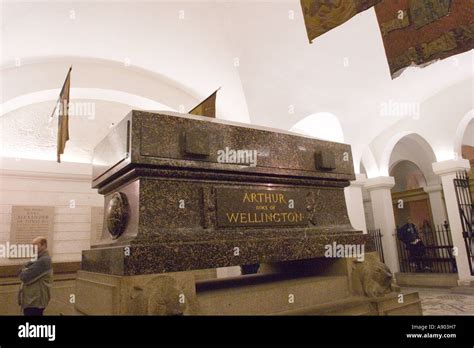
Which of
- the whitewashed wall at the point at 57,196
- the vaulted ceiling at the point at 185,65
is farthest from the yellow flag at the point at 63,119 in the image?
the whitewashed wall at the point at 57,196

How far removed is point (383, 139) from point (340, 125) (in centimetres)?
253

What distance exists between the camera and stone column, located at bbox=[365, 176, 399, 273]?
11305 millimetres

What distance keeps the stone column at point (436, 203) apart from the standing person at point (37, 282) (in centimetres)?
1261

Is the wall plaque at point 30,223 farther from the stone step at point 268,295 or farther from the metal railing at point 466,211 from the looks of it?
the metal railing at point 466,211

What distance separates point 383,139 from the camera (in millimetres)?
11992

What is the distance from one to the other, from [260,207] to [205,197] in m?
0.37

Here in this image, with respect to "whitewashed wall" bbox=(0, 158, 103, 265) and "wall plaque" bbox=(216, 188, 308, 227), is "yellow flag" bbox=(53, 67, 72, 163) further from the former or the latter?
"wall plaque" bbox=(216, 188, 308, 227)

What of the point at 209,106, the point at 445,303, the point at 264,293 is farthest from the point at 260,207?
the point at 445,303

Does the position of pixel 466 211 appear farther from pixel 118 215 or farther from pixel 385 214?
pixel 118 215

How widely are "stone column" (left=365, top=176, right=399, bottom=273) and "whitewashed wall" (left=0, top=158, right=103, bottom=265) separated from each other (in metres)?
8.56

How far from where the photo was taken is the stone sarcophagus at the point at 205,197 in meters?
1.69
